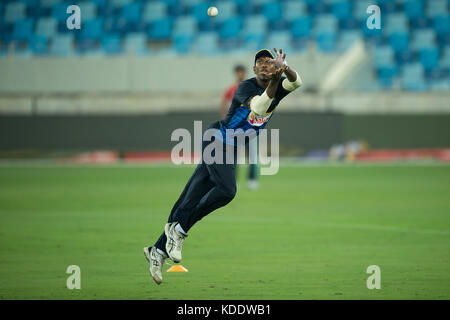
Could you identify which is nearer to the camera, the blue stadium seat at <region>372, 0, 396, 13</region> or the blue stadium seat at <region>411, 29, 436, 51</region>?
the blue stadium seat at <region>411, 29, 436, 51</region>

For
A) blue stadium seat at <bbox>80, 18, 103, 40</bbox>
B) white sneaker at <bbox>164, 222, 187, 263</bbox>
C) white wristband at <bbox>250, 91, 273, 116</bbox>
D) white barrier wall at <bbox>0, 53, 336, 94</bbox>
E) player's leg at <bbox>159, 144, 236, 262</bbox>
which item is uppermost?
blue stadium seat at <bbox>80, 18, 103, 40</bbox>

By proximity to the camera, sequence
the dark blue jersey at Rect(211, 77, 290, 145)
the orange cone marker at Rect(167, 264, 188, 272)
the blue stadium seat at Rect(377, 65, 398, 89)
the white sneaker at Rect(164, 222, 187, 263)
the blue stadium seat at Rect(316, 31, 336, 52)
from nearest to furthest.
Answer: the dark blue jersey at Rect(211, 77, 290, 145), the white sneaker at Rect(164, 222, 187, 263), the orange cone marker at Rect(167, 264, 188, 272), the blue stadium seat at Rect(316, 31, 336, 52), the blue stadium seat at Rect(377, 65, 398, 89)

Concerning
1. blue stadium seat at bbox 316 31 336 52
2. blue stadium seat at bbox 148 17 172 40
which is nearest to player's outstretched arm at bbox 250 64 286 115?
blue stadium seat at bbox 316 31 336 52

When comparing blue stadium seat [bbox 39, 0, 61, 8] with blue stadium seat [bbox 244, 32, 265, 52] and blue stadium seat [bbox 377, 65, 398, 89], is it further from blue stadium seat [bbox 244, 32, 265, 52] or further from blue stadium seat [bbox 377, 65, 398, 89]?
blue stadium seat [bbox 377, 65, 398, 89]

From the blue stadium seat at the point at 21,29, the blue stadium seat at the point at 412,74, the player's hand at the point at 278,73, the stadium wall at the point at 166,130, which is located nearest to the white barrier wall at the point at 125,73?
the stadium wall at the point at 166,130

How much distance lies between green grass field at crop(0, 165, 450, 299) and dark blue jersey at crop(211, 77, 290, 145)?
1669 mm

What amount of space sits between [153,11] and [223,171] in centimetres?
3109

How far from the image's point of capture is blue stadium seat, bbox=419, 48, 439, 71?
35625mm

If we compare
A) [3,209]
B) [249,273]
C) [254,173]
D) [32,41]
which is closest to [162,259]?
[249,273]

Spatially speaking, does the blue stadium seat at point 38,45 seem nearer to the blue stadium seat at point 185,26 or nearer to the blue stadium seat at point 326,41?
the blue stadium seat at point 185,26

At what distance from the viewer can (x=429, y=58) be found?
117 feet

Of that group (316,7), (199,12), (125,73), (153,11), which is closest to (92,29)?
(153,11)

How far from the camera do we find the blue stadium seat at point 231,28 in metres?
37.0

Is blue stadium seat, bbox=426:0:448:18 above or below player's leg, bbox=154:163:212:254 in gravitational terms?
above
